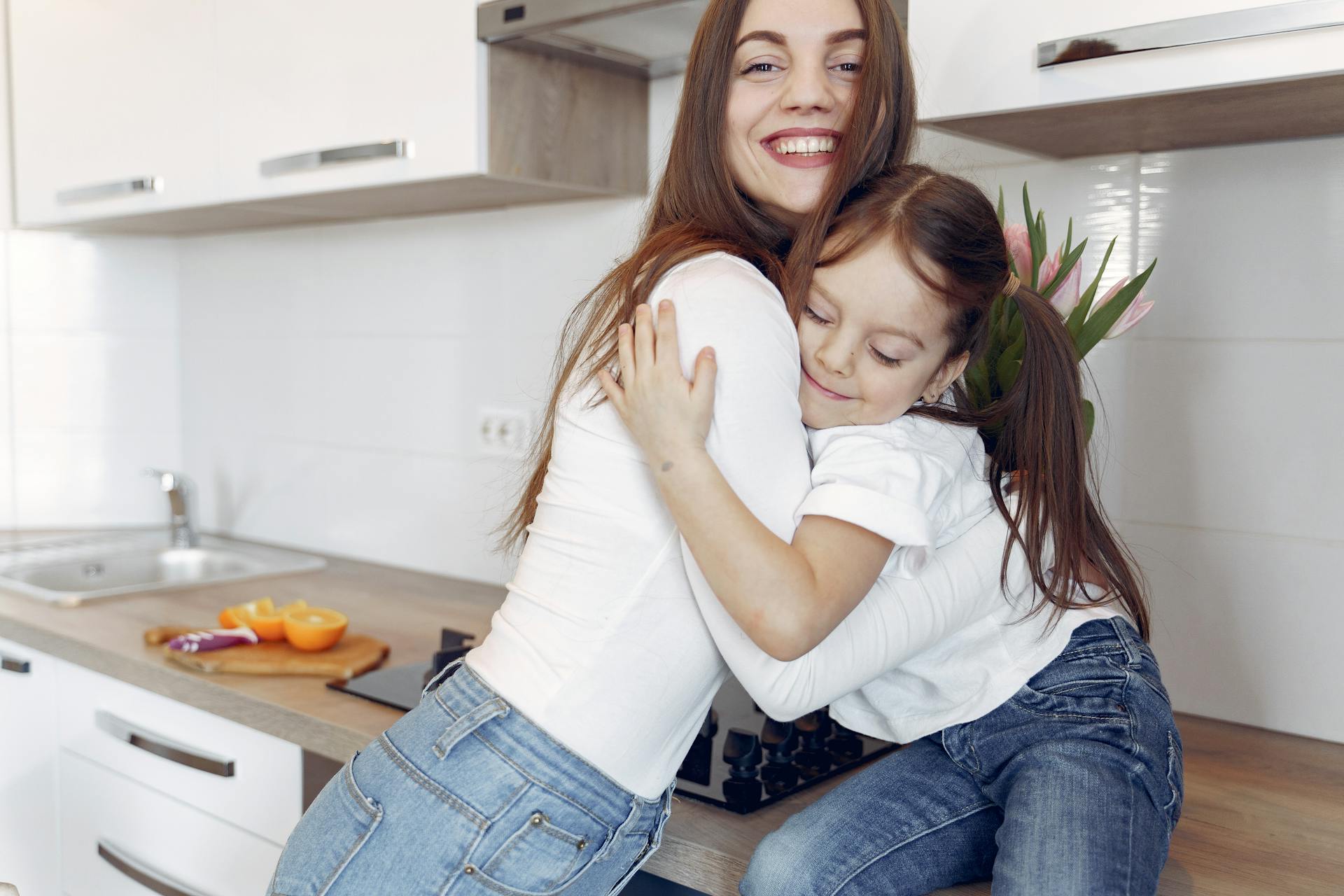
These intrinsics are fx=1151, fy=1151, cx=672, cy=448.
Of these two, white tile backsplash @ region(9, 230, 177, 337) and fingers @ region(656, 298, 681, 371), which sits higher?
white tile backsplash @ region(9, 230, 177, 337)

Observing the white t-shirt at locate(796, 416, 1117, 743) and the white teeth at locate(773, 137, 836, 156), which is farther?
the white teeth at locate(773, 137, 836, 156)

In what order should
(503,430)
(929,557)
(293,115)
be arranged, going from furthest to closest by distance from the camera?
(503,430) → (293,115) → (929,557)

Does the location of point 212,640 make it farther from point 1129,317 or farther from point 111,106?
point 1129,317

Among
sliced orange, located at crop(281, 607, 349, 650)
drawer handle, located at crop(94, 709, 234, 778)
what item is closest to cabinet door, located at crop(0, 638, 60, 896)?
drawer handle, located at crop(94, 709, 234, 778)

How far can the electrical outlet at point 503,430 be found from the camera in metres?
1.93

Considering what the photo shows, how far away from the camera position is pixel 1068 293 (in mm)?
1042

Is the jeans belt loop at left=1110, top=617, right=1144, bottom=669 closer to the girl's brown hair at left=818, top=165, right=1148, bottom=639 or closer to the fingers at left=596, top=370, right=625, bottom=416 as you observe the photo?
the girl's brown hair at left=818, top=165, right=1148, bottom=639

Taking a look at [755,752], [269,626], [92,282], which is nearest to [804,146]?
[755,752]

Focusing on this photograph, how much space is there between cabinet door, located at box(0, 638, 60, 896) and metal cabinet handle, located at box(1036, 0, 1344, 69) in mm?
1578

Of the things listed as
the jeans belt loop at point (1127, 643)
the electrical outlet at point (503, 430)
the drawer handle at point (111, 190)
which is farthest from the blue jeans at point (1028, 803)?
the drawer handle at point (111, 190)

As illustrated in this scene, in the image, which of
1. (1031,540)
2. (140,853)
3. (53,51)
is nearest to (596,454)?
(1031,540)

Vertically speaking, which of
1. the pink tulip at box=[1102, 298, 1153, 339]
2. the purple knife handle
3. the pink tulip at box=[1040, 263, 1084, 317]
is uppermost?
the pink tulip at box=[1040, 263, 1084, 317]

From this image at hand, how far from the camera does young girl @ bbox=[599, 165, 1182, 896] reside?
2.60 feet

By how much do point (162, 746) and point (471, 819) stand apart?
847mm
